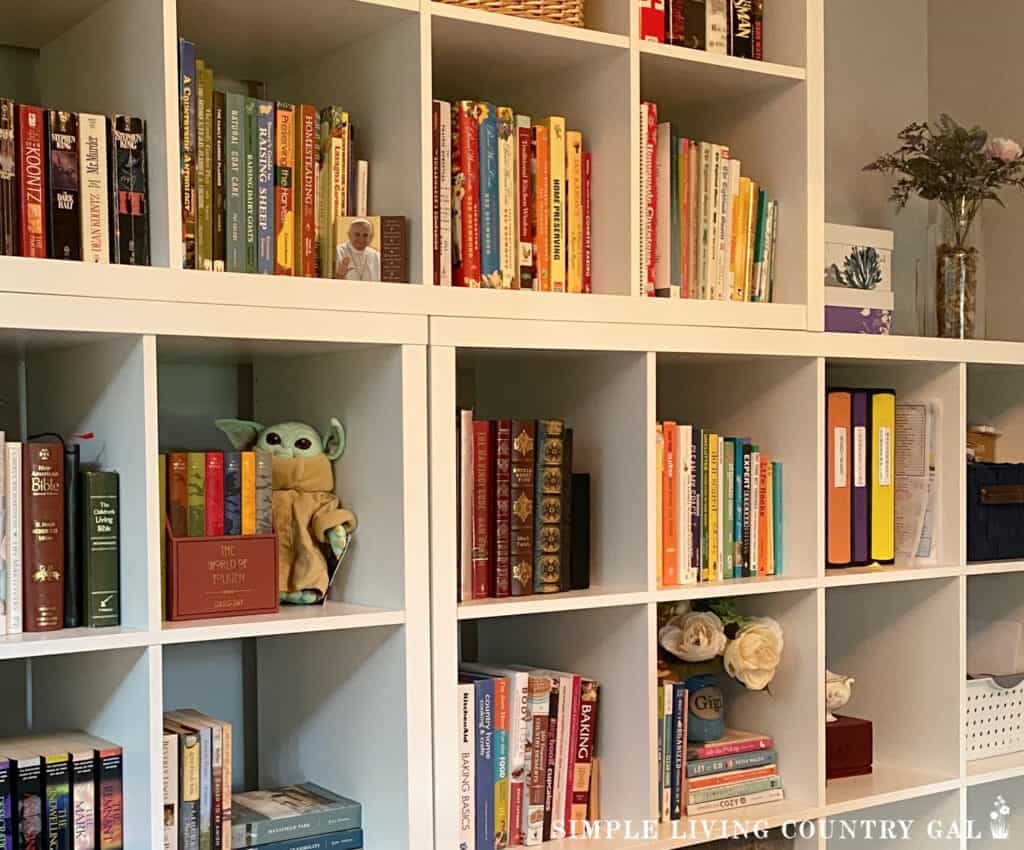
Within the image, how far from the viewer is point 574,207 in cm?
196

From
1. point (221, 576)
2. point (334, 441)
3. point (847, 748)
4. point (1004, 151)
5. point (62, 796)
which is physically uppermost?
point (1004, 151)

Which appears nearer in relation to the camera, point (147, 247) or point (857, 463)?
point (147, 247)

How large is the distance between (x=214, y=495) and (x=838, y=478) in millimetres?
1065

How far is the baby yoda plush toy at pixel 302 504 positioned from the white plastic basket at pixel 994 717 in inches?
48.7

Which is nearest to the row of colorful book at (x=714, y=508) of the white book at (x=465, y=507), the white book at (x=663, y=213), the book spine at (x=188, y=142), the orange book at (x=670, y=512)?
the orange book at (x=670, y=512)

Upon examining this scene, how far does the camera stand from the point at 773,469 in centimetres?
220

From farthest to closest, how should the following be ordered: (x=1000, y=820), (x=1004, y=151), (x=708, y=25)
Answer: (x=1000, y=820) < (x=1004, y=151) < (x=708, y=25)

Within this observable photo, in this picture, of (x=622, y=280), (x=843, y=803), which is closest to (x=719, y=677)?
(x=843, y=803)

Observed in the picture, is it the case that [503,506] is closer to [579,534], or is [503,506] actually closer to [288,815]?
[579,534]

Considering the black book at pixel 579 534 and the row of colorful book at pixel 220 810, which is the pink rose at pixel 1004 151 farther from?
the row of colorful book at pixel 220 810

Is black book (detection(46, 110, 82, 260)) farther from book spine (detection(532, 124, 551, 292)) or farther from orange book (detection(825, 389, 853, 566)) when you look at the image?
orange book (detection(825, 389, 853, 566))

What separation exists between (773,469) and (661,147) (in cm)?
55

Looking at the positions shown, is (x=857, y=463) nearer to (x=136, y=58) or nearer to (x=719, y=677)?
(x=719, y=677)

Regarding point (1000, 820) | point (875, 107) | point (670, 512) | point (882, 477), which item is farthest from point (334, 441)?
point (1000, 820)
